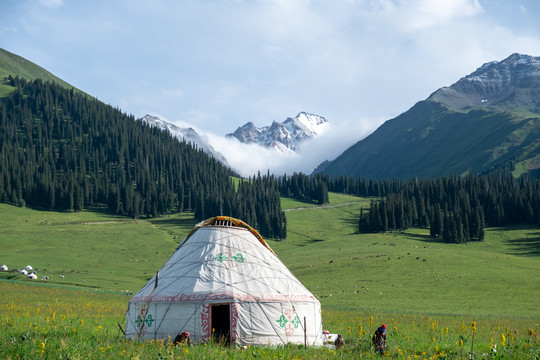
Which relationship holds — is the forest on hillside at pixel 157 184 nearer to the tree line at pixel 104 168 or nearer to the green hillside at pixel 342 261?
the tree line at pixel 104 168

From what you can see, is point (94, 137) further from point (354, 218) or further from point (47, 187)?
point (354, 218)

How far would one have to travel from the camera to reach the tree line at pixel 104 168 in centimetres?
11619

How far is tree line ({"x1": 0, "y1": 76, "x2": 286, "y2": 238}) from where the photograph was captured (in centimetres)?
11619

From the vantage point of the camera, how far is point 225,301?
1748cm

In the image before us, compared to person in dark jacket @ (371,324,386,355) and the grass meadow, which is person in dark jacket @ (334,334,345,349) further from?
person in dark jacket @ (371,324,386,355)

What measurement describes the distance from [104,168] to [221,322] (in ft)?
471

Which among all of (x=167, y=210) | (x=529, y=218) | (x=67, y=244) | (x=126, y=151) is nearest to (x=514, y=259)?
(x=529, y=218)

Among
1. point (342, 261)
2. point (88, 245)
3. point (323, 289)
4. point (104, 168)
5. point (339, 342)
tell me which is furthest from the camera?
point (104, 168)

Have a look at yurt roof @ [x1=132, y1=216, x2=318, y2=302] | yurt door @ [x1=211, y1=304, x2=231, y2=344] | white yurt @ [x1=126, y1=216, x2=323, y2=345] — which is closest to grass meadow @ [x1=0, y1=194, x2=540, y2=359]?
white yurt @ [x1=126, y1=216, x2=323, y2=345]

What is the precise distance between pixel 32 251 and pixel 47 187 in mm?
51519

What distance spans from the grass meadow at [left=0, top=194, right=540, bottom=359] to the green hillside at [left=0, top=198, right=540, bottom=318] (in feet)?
0.55

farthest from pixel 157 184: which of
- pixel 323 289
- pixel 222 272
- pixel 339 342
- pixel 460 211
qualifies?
pixel 339 342

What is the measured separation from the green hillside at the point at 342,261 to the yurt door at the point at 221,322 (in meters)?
16.9

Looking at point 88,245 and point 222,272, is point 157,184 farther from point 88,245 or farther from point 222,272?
point 222,272
